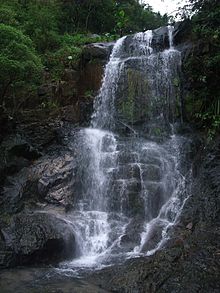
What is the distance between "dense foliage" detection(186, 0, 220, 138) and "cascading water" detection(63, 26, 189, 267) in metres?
0.95

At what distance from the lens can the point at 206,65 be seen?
46.4ft

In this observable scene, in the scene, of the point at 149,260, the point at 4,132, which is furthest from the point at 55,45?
the point at 149,260

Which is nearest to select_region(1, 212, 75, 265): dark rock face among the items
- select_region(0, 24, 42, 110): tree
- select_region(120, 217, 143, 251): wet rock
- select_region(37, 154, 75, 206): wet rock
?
select_region(120, 217, 143, 251): wet rock

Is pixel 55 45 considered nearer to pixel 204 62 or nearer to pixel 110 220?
pixel 204 62

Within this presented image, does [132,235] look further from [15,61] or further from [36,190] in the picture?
[15,61]

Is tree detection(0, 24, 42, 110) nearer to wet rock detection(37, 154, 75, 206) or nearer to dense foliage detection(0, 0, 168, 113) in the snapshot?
dense foliage detection(0, 0, 168, 113)

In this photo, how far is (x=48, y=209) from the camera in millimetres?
11984

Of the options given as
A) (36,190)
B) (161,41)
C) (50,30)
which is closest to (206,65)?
(161,41)

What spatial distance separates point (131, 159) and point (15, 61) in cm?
500

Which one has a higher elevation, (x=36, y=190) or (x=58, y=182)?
(x=58, y=182)

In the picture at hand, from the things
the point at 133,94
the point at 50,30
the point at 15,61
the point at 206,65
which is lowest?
the point at 133,94

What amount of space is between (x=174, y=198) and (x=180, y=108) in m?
4.74

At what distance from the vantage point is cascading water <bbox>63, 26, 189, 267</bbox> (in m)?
10.8

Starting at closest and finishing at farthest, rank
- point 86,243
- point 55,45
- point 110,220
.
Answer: point 86,243 → point 110,220 → point 55,45
